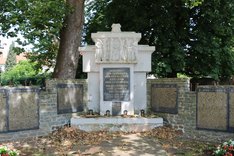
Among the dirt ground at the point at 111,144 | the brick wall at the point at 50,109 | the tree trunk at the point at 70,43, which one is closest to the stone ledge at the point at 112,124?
the dirt ground at the point at 111,144

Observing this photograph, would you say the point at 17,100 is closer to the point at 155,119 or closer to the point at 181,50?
the point at 155,119

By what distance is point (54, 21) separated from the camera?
43.2 ft

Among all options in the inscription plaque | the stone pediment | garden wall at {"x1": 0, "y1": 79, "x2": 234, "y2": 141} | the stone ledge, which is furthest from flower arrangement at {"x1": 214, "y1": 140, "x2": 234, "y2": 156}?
the stone pediment

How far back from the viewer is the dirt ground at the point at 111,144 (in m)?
8.66

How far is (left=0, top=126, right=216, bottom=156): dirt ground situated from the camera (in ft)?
28.4

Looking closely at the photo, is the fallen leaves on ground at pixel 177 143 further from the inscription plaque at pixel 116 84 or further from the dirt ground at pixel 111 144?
the inscription plaque at pixel 116 84

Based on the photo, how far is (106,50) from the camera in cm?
1170

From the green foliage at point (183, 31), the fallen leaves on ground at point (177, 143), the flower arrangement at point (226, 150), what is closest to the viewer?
the flower arrangement at point (226, 150)

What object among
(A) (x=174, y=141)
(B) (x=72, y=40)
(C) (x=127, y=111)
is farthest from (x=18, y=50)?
(A) (x=174, y=141)

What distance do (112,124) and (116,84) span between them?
5.06ft

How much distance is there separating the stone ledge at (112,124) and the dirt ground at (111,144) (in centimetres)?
29

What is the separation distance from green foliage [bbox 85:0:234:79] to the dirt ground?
19.3 feet

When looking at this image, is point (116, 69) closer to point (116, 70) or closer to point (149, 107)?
point (116, 70)

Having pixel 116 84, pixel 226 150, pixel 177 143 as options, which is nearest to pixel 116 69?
pixel 116 84
